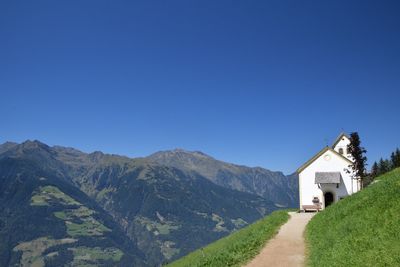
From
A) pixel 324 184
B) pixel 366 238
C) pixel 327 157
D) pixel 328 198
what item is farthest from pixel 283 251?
pixel 327 157

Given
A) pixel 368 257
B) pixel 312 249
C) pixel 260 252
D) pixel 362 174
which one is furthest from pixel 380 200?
pixel 362 174

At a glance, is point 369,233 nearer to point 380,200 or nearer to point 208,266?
point 380,200

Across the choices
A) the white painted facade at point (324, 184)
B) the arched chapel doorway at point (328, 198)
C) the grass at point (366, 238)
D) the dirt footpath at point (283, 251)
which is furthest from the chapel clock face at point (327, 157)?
the grass at point (366, 238)

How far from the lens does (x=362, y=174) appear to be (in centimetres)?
6606

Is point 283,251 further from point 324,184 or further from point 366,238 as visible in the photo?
point 324,184

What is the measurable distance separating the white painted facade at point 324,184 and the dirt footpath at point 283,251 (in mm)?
32809

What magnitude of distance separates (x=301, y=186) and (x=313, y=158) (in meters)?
5.07

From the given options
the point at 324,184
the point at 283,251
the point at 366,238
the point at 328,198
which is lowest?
the point at 283,251

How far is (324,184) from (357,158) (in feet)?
21.7

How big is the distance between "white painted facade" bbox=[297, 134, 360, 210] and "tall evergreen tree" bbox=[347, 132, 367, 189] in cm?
125

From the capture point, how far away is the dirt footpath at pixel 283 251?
949 inches

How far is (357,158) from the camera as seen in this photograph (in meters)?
67.0

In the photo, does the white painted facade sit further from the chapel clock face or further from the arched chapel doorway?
the arched chapel doorway

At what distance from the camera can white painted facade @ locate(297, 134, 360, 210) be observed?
67.9 m
